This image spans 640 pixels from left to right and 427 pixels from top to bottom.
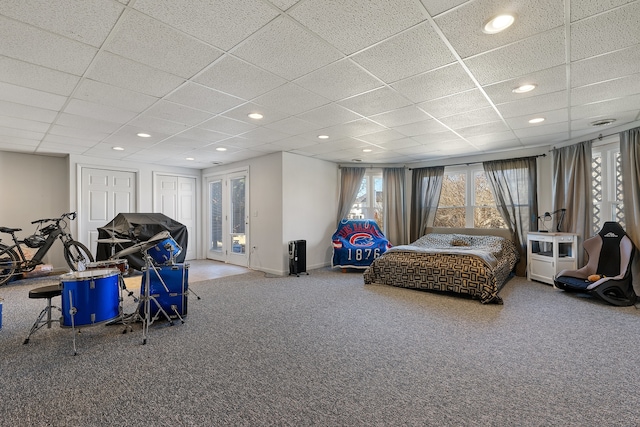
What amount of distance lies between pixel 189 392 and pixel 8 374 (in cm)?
138

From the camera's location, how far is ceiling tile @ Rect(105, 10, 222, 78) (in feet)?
6.23

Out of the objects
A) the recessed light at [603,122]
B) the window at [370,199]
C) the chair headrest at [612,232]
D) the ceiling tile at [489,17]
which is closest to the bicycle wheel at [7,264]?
the window at [370,199]

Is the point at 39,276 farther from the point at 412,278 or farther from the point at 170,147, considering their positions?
the point at 412,278

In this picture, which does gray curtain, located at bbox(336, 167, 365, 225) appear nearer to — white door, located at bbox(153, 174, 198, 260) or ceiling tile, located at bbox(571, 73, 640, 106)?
white door, located at bbox(153, 174, 198, 260)

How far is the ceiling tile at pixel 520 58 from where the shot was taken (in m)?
2.09

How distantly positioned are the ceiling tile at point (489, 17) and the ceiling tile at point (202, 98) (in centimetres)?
206

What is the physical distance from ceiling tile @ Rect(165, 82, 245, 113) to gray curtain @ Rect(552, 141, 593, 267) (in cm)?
518

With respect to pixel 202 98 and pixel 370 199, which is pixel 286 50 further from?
pixel 370 199

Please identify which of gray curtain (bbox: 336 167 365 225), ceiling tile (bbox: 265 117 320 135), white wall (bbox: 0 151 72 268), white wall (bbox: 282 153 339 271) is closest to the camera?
ceiling tile (bbox: 265 117 320 135)

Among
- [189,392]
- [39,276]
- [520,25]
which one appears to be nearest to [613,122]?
[520,25]

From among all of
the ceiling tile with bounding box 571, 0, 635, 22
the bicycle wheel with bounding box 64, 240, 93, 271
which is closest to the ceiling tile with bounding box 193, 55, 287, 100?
the ceiling tile with bounding box 571, 0, 635, 22

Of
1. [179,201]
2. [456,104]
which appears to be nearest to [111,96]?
[456,104]

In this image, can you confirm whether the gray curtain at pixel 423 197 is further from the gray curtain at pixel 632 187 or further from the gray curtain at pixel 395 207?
the gray curtain at pixel 632 187

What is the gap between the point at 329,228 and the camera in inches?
264
